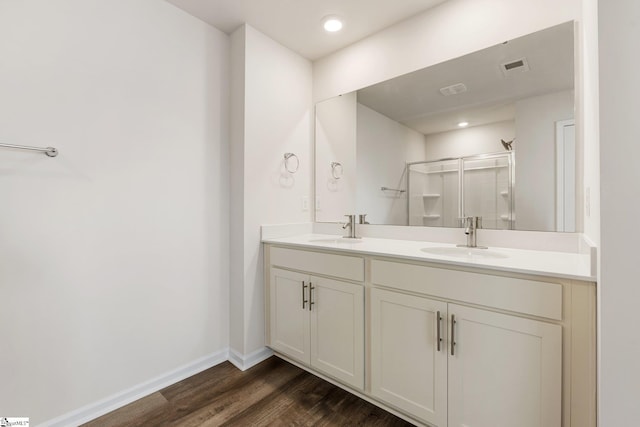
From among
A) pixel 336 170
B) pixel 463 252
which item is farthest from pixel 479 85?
pixel 336 170

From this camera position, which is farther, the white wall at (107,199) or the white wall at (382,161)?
the white wall at (382,161)

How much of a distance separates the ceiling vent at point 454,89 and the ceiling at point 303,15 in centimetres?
51

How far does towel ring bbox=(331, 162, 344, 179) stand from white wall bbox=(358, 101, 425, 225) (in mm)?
161

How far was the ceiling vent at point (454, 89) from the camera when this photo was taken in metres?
1.76

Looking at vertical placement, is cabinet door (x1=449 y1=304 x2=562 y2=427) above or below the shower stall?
below

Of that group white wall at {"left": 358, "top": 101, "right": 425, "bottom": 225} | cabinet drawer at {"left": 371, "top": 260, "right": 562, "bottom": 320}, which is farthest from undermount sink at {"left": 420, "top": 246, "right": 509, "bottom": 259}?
white wall at {"left": 358, "top": 101, "right": 425, "bottom": 225}

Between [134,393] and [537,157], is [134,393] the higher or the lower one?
the lower one

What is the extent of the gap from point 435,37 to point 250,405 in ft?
8.02

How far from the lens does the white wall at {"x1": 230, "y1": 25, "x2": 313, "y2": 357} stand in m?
1.99

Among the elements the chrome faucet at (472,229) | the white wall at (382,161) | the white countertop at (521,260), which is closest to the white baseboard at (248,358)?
the white countertop at (521,260)

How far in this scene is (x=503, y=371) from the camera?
1.10 metres

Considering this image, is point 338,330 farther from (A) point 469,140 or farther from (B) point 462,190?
(A) point 469,140

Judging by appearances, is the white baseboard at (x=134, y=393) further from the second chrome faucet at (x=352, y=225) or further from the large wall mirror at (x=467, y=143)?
the large wall mirror at (x=467, y=143)

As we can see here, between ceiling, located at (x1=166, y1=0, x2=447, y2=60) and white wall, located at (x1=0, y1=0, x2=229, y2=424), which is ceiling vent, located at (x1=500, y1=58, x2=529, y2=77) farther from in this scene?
white wall, located at (x1=0, y1=0, x2=229, y2=424)
